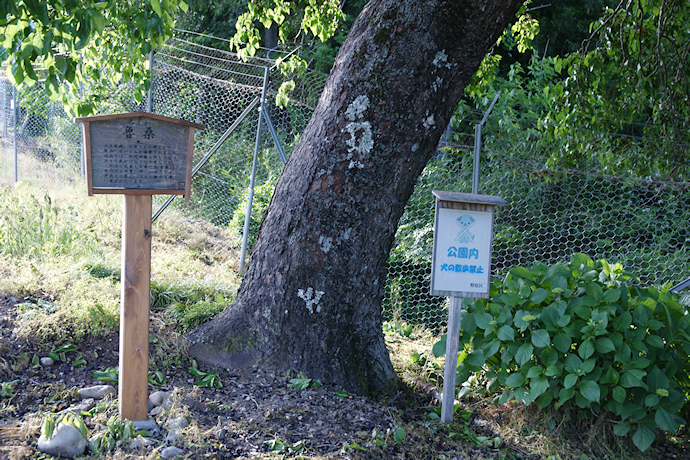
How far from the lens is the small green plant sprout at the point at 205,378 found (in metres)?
3.31

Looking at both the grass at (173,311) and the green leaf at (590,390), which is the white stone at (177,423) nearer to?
the grass at (173,311)

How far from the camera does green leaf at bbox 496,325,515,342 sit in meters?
3.11

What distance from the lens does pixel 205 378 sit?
3.39 metres

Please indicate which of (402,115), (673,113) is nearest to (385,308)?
(402,115)

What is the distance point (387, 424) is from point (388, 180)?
1514 millimetres

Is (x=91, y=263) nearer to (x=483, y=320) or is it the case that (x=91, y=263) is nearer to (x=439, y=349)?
(x=439, y=349)

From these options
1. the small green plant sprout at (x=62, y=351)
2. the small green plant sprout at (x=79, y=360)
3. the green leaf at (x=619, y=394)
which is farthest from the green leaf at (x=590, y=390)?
the small green plant sprout at (x=62, y=351)

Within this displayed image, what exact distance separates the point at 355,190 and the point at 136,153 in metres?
1.33

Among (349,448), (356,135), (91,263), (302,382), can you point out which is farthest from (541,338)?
(91,263)

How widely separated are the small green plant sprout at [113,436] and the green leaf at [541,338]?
87.7 inches

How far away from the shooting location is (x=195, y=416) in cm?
293

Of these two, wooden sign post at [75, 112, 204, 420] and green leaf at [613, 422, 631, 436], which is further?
green leaf at [613, 422, 631, 436]

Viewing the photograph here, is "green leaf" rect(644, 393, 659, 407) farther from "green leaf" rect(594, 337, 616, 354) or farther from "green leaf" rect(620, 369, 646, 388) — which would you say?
"green leaf" rect(594, 337, 616, 354)

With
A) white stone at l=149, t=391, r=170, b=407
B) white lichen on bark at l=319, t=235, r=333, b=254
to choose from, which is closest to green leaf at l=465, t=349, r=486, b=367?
white lichen on bark at l=319, t=235, r=333, b=254
